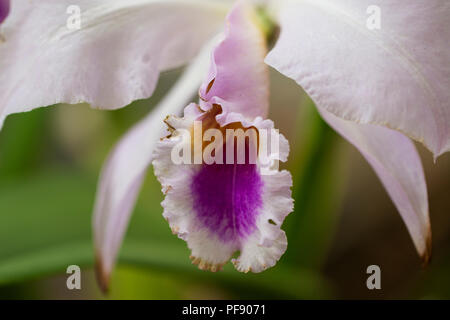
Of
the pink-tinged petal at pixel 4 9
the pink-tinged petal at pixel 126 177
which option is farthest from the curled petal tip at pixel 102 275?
the pink-tinged petal at pixel 4 9

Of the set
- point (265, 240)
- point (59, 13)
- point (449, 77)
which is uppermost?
point (59, 13)

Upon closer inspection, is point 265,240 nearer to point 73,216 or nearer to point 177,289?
point 73,216

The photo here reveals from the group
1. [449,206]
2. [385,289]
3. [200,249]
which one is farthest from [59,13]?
[449,206]

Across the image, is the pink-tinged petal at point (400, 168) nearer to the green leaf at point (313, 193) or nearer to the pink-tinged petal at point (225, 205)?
the pink-tinged petal at point (225, 205)

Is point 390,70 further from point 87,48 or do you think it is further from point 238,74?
point 87,48

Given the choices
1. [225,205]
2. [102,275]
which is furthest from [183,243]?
[225,205]

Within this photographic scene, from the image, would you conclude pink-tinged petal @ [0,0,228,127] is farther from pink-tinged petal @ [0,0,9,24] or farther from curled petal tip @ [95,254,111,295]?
curled petal tip @ [95,254,111,295]
